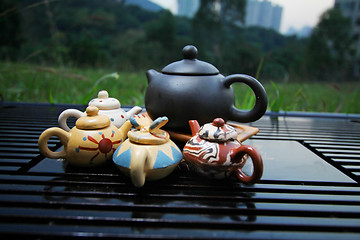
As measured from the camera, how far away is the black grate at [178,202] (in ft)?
1.69

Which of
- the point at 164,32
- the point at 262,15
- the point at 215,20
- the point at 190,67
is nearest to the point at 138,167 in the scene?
the point at 190,67

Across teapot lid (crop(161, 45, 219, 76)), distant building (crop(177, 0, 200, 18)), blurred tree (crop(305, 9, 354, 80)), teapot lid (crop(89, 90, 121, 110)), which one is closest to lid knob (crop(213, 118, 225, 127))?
teapot lid (crop(161, 45, 219, 76))

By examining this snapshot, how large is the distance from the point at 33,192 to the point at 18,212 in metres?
0.08

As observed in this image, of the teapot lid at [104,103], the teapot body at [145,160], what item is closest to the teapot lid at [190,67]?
the teapot lid at [104,103]

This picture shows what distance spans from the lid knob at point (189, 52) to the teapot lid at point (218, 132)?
34 centimetres

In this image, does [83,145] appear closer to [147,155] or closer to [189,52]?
[147,155]

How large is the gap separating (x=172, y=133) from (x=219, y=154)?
1.04 ft

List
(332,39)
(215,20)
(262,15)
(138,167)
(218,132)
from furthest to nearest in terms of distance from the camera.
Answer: (262,15) < (215,20) < (332,39) < (218,132) < (138,167)

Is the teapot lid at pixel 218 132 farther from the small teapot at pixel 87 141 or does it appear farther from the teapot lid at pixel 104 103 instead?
the teapot lid at pixel 104 103

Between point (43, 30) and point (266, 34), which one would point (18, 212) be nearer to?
point (43, 30)

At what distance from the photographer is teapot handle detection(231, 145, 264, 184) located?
65 cm

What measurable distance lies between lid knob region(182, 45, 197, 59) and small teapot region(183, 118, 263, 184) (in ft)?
1.12

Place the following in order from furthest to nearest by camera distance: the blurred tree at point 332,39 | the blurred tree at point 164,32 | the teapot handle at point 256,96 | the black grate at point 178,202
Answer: the blurred tree at point 164,32 < the blurred tree at point 332,39 < the teapot handle at point 256,96 < the black grate at point 178,202

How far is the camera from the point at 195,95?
891mm
